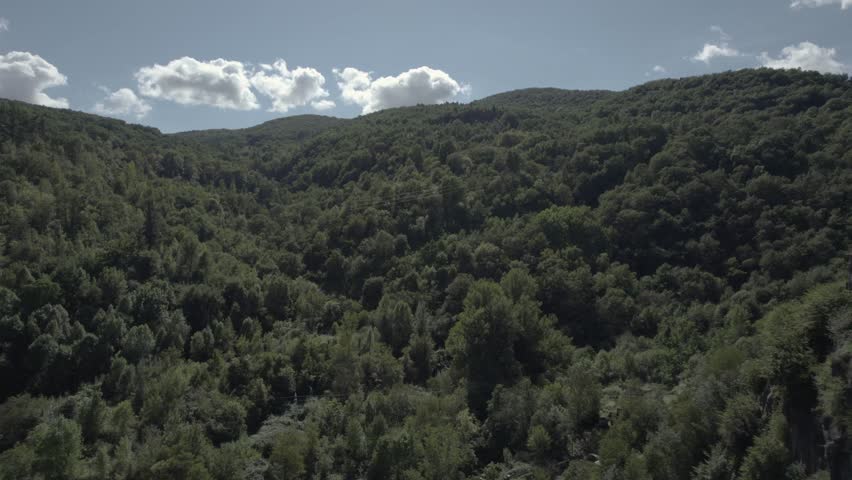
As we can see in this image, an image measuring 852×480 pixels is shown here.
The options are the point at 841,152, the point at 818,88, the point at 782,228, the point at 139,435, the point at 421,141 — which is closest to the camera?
the point at 139,435

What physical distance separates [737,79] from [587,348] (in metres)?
89.8

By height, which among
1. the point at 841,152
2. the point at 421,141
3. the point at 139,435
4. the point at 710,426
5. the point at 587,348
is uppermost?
the point at 421,141

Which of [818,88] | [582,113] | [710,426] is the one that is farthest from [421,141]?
[710,426]

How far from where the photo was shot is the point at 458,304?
281 ft

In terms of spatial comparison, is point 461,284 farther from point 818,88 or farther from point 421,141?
point 818,88

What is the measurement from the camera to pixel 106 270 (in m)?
79.8

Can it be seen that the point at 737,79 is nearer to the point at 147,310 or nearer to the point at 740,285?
the point at 740,285

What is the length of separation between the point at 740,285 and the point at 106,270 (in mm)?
86176

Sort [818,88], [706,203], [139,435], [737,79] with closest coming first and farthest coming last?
[139,435]
[706,203]
[818,88]
[737,79]

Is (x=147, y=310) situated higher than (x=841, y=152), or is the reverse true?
(x=841, y=152)

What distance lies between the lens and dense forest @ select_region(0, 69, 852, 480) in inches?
1591

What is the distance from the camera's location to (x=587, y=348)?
71.4 metres

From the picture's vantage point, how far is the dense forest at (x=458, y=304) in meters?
40.4

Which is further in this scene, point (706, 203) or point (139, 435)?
point (706, 203)
